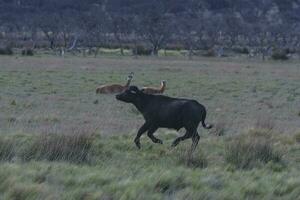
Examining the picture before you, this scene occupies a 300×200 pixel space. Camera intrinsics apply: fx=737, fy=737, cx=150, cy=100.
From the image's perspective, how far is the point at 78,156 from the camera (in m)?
11.4

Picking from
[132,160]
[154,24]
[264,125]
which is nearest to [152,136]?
[132,160]

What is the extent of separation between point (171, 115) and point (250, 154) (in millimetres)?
2309

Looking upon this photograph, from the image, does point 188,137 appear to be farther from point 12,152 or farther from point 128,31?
point 128,31

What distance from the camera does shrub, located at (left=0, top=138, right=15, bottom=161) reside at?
35.5 feet

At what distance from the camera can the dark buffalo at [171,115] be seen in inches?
536

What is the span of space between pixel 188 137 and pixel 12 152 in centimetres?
375

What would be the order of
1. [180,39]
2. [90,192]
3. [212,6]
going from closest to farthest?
[90,192]
[180,39]
[212,6]

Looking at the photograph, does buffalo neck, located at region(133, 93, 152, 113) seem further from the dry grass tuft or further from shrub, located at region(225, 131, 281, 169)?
the dry grass tuft

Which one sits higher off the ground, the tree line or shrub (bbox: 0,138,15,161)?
shrub (bbox: 0,138,15,161)

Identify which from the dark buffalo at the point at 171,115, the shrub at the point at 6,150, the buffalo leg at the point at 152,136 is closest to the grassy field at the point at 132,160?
the shrub at the point at 6,150

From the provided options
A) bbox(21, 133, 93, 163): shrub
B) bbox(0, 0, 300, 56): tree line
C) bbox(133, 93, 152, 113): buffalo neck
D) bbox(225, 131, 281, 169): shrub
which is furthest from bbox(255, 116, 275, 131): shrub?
bbox(0, 0, 300, 56): tree line

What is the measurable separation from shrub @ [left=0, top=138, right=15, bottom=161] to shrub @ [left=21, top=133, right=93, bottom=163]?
0.18 meters

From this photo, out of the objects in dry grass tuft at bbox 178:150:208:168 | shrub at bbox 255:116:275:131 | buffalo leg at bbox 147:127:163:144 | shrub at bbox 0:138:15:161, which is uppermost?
shrub at bbox 0:138:15:161

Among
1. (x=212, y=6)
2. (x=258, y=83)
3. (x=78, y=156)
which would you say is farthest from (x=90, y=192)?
(x=212, y=6)
